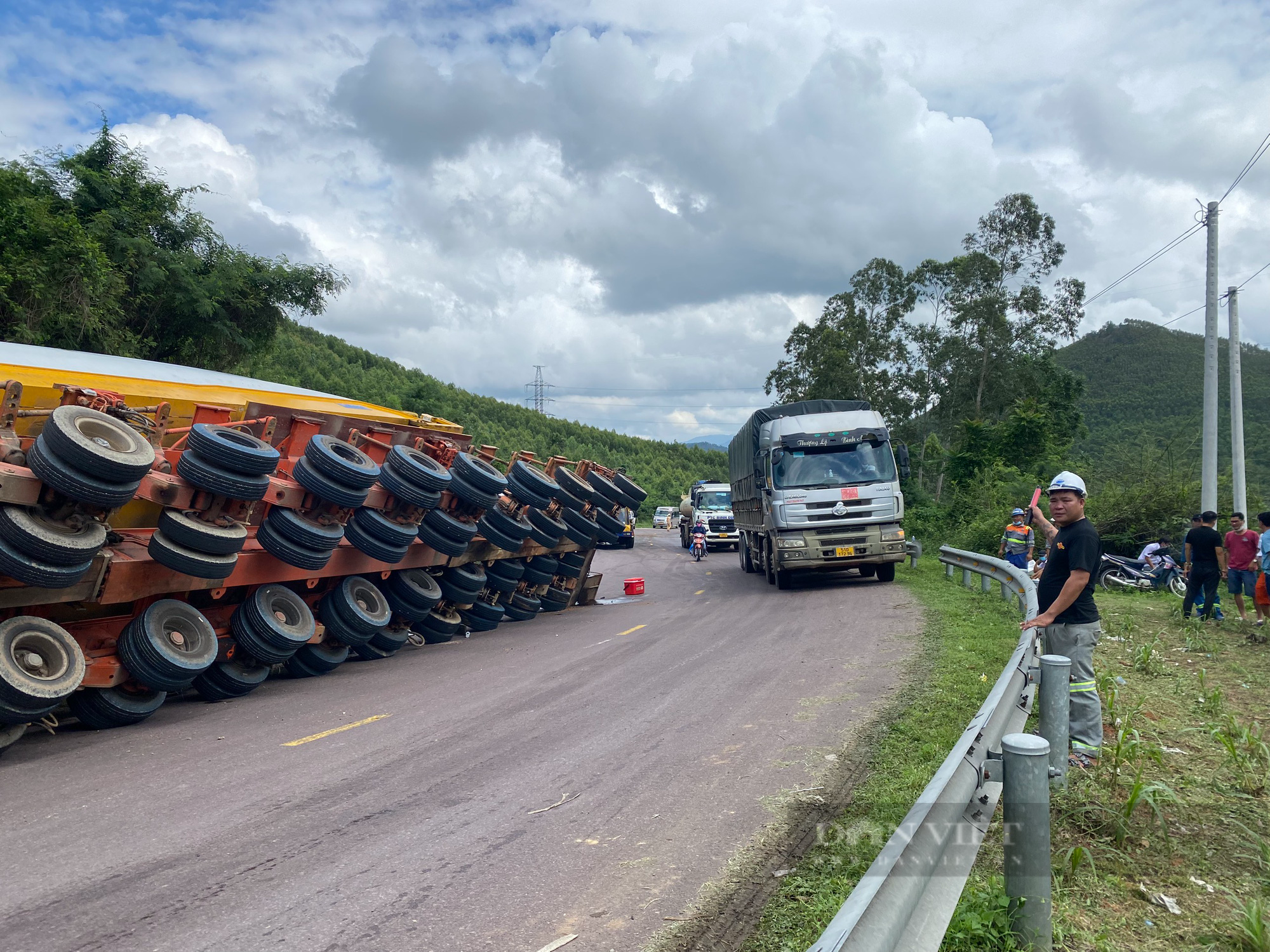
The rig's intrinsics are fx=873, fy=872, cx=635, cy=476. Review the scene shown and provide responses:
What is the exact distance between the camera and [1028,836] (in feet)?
9.66

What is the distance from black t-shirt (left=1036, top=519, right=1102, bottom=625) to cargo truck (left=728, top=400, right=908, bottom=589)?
11.0 meters

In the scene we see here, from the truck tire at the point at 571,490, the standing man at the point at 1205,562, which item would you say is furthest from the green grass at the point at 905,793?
the truck tire at the point at 571,490

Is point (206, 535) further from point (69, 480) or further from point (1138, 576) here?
point (1138, 576)

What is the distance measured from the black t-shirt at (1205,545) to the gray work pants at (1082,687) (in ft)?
26.6

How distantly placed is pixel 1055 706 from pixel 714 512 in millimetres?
29963

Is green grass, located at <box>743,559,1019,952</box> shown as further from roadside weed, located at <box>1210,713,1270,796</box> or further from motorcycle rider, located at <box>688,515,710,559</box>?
motorcycle rider, located at <box>688,515,710,559</box>

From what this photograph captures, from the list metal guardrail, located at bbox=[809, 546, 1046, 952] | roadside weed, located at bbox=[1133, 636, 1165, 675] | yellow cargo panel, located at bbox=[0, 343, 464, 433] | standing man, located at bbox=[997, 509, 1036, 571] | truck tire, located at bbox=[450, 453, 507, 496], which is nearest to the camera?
metal guardrail, located at bbox=[809, 546, 1046, 952]

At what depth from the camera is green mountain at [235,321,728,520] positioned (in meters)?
60.2

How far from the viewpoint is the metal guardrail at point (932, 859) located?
2.14 meters

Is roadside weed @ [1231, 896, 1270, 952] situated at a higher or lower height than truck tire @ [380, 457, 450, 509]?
lower

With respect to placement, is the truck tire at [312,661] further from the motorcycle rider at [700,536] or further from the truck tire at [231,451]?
the motorcycle rider at [700,536]

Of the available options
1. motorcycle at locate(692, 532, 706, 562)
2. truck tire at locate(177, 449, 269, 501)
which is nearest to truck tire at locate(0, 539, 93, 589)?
truck tire at locate(177, 449, 269, 501)

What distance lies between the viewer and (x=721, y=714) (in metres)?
7.24

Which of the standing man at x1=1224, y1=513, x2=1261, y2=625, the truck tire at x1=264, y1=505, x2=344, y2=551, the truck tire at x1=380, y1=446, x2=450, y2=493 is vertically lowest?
the standing man at x1=1224, y1=513, x2=1261, y2=625
